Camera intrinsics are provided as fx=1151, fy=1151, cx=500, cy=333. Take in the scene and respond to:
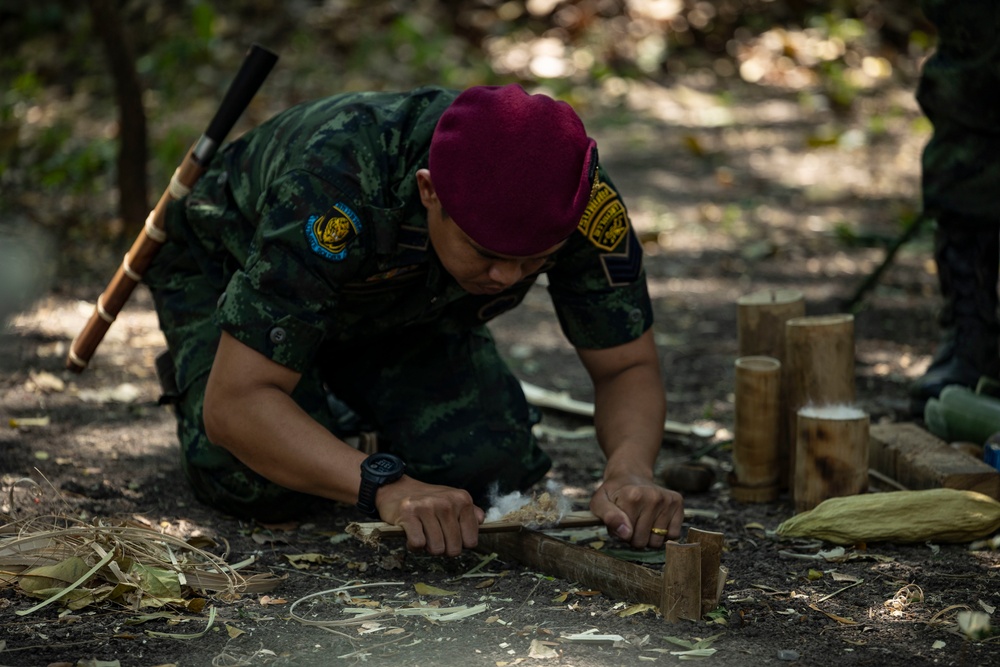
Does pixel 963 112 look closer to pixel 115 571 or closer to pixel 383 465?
pixel 383 465

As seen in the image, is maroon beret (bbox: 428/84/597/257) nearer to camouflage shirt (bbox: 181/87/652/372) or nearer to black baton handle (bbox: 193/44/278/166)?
camouflage shirt (bbox: 181/87/652/372)

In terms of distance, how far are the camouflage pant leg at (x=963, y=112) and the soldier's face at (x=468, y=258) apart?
1.78 meters

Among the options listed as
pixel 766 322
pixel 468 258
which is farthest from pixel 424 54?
pixel 468 258

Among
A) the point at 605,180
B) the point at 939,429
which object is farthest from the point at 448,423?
the point at 939,429

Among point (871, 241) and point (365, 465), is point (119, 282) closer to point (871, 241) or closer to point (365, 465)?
point (365, 465)

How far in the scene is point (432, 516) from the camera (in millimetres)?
2271

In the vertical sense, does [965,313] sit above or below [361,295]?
below

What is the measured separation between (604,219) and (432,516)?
81cm

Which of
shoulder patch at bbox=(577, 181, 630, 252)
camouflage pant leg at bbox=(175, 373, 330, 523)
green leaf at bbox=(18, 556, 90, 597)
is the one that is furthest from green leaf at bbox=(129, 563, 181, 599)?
shoulder patch at bbox=(577, 181, 630, 252)

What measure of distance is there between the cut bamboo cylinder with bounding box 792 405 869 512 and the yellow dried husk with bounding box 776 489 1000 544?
0.12 meters

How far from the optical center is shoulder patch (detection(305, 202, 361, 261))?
2375mm

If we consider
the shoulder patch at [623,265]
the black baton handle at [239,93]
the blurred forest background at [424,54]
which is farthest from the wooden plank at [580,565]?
the blurred forest background at [424,54]

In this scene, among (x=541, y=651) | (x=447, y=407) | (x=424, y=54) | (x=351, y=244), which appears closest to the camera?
(x=541, y=651)

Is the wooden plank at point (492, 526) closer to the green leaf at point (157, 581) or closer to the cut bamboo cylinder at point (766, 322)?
the green leaf at point (157, 581)
